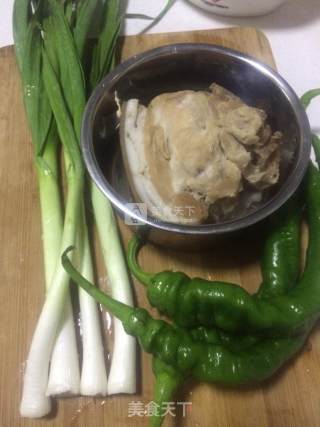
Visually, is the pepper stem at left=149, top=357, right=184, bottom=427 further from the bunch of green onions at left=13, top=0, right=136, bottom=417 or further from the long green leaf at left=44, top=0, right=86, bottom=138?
the long green leaf at left=44, top=0, right=86, bottom=138

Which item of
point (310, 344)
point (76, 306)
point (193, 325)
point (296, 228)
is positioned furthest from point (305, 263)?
point (76, 306)

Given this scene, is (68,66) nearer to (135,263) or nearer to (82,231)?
(82,231)

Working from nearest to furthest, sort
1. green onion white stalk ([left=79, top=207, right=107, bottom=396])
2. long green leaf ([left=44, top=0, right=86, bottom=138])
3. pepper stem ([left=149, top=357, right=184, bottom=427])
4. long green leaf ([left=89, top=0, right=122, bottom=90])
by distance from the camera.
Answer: pepper stem ([left=149, top=357, right=184, bottom=427]) → green onion white stalk ([left=79, top=207, right=107, bottom=396]) → long green leaf ([left=44, top=0, right=86, bottom=138]) → long green leaf ([left=89, top=0, right=122, bottom=90])

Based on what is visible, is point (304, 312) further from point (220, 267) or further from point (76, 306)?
point (76, 306)

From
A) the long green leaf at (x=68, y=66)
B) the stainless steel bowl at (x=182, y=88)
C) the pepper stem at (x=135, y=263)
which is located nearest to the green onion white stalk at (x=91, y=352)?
the pepper stem at (x=135, y=263)

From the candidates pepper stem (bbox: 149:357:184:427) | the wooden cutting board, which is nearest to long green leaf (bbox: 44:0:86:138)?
the wooden cutting board
